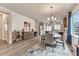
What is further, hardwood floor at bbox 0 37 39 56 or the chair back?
the chair back

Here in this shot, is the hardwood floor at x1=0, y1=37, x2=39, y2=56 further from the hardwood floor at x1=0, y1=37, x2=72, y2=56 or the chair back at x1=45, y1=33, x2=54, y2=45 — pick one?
the chair back at x1=45, y1=33, x2=54, y2=45

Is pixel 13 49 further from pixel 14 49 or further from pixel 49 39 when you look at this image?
pixel 49 39

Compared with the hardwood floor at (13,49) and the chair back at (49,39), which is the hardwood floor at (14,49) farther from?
the chair back at (49,39)

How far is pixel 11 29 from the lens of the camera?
7.29m

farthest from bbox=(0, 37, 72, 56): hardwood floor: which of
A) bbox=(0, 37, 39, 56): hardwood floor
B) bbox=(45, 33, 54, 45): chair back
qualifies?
bbox=(45, 33, 54, 45): chair back

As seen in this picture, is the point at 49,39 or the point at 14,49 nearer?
the point at 49,39

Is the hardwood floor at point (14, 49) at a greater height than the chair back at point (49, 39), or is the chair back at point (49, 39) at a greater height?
the chair back at point (49, 39)

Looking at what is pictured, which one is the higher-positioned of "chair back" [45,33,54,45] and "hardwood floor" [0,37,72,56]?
"chair back" [45,33,54,45]

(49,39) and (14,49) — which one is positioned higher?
(49,39)

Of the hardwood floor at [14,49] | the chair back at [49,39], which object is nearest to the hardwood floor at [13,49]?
the hardwood floor at [14,49]

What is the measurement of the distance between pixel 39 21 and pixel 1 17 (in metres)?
5.15

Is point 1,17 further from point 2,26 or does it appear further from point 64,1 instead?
point 64,1

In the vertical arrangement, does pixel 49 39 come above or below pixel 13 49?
above

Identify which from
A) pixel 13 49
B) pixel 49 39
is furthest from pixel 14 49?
pixel 49 39
